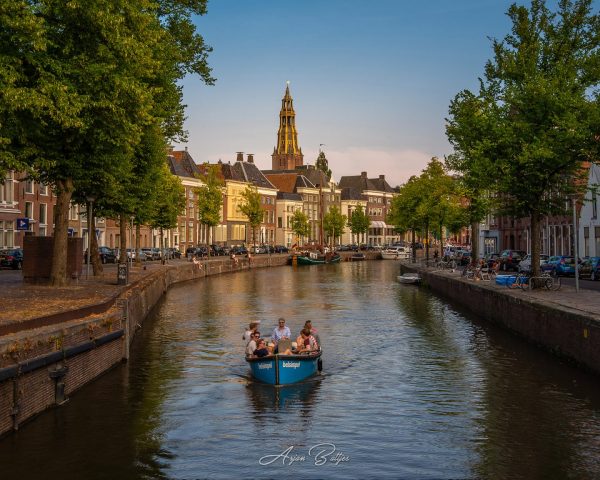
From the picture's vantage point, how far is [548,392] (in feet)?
83.1

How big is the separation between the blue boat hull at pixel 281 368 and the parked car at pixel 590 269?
36527 millimetres

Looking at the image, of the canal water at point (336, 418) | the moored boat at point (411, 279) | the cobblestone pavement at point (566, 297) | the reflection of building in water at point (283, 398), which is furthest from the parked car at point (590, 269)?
the reflection of building in water at point (283, 398)

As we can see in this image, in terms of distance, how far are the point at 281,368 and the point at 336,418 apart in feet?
14.2

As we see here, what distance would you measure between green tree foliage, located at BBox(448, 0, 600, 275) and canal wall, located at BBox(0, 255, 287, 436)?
21224 millimetres

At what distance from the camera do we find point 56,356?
22.2 meters

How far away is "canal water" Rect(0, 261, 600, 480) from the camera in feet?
58.4

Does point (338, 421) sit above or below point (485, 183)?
below

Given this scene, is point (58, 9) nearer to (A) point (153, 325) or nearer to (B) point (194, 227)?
(A) point (153, 325)

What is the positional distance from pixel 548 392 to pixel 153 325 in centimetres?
2382

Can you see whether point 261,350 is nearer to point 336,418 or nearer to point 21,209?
point 336,418

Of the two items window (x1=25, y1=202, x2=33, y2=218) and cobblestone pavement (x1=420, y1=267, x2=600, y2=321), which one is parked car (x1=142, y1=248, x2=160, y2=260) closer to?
window (x1=25, y1=202, x2=33, y2=218)

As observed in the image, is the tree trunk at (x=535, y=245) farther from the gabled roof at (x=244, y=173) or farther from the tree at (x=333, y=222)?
the tree at (x=333, y=222)

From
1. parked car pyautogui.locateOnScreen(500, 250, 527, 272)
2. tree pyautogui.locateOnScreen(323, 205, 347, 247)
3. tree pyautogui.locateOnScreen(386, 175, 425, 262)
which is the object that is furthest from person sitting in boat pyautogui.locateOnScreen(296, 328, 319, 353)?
tree pyautogui.locateOnScreen(323, 205, 347, 247)

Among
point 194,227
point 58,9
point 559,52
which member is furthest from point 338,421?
point 194,227
